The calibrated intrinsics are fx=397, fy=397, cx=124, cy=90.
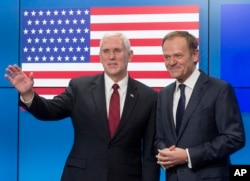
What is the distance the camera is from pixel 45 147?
372 cm

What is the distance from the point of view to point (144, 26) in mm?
3428

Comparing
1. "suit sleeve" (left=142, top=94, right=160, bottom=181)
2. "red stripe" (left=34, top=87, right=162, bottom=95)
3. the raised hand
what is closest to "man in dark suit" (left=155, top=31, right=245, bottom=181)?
"suit sleeve" (left=142, top=94, right=160, bottom=181)

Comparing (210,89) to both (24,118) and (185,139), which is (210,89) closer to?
(185,139)

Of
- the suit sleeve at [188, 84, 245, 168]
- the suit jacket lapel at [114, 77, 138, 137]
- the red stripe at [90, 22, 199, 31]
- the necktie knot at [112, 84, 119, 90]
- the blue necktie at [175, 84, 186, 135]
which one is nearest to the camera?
the suit sleeve at [188, 84, 245, 168]

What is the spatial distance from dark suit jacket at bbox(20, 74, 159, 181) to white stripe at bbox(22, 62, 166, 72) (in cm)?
111

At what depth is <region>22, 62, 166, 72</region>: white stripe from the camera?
3414 millimetres

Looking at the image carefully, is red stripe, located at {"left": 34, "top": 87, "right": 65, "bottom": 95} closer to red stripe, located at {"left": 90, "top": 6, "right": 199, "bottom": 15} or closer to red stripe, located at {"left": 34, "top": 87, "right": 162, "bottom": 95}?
red stripe, located at {"left": 34, "top": 87, "right": 162, "bottom": 95}

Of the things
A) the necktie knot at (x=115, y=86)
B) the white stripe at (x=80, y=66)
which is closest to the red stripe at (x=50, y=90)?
the white stripe at (x=80, y=66)

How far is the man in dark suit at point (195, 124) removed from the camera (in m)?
1.98

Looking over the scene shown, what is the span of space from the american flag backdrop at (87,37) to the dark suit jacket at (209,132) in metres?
1.36

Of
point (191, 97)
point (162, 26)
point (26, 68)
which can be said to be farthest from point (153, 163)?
point (26, 68)

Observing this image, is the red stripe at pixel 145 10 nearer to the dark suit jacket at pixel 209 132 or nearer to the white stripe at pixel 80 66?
the white stripe at pixel 80 66

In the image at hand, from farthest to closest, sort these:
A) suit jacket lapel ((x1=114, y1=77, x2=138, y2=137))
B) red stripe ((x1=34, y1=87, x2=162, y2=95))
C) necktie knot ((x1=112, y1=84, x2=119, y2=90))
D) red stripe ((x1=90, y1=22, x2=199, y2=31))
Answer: red stripe ((x1=34, y1=87, x2=162, y2=95)), red stripe ((x1=90, y1=22, x2=199, y2=31)), necktie knot ((x1=112, y1=84, x2=119, y2=90)), suit jacket lapel ((x1=114, y1=77, x2=138, y2=137))

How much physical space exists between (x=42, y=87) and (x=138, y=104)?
62.3 inches
